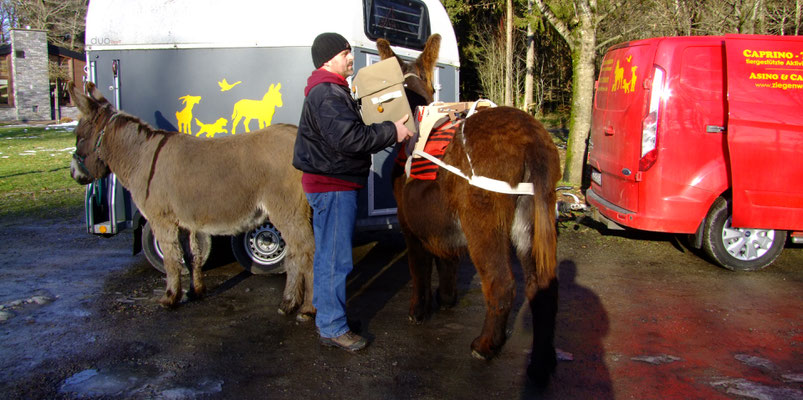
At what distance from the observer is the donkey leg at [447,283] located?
14.8 ft

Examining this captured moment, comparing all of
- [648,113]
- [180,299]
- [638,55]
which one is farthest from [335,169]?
[638,55]

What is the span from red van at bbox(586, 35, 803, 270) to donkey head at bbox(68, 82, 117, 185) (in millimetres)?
5053

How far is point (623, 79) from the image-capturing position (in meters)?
6.15

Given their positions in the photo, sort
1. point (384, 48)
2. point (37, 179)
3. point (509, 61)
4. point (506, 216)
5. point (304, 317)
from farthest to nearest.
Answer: point (509, 61), point (37, 179), point (304, 317), point (384, 48), point (506, 216)

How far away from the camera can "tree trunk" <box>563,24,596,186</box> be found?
1005cm

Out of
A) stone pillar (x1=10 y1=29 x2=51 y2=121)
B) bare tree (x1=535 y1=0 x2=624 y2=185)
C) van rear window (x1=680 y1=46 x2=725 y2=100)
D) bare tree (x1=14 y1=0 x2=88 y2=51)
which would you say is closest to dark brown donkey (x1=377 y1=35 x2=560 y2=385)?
van rear window (x1=680 y1=46 x2=725 y2=100)

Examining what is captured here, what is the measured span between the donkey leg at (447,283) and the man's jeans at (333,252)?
0.95 m

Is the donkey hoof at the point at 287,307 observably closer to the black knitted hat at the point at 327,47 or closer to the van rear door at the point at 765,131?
the black knitted hat at the point at 327,47

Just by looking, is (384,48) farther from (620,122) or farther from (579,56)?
(579,56)

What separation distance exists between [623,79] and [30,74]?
34.1 meters

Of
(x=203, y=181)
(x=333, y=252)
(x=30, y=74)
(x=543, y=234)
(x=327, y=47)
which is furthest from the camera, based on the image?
(x=30, y=74)

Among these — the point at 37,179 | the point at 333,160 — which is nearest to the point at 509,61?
the point at 37,179

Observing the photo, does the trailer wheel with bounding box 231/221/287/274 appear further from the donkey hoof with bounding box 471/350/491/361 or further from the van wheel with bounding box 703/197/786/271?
the van wheel with bounding box 703/197/786/271

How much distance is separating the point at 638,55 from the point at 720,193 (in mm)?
1639
